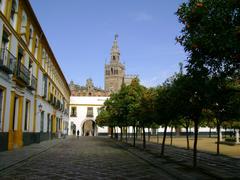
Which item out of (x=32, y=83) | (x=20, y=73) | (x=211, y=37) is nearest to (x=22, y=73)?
(x=20, y=73)

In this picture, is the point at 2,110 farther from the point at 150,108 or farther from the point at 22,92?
the point at 150,108

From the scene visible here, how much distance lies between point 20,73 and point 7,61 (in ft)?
10.1

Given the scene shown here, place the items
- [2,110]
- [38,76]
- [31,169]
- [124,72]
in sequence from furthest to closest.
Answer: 1. [124,72]
2. [38,76]
3. [2,110]
4. [31,169]

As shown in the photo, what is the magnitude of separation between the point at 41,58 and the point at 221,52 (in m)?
26.6

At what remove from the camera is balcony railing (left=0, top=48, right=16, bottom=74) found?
18.7 m

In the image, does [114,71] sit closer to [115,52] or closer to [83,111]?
[115,52]

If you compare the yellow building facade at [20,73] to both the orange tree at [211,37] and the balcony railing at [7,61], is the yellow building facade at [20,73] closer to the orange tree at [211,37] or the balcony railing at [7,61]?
the balcony railing at [7,61]

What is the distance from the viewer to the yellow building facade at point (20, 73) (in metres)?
19.8

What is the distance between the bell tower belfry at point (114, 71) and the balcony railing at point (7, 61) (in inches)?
5055

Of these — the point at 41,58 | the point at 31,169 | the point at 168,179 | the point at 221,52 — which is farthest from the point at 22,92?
the point at 221,52

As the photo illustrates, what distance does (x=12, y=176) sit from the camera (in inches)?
435

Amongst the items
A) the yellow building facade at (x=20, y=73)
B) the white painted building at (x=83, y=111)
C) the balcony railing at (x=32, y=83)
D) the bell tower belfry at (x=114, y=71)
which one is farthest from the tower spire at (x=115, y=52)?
the balcony railing at (x=32, y=83)

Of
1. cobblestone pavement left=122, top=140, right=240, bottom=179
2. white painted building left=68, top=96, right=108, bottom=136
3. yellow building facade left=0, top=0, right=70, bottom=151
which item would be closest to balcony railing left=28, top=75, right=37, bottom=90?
yellow building facade left=0, top=0, right=70, bottom=151

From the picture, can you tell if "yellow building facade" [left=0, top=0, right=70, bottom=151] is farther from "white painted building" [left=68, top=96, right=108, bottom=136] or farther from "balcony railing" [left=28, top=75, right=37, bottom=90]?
"white painted building" [left=68, top=96, right=108, bottom=136]
